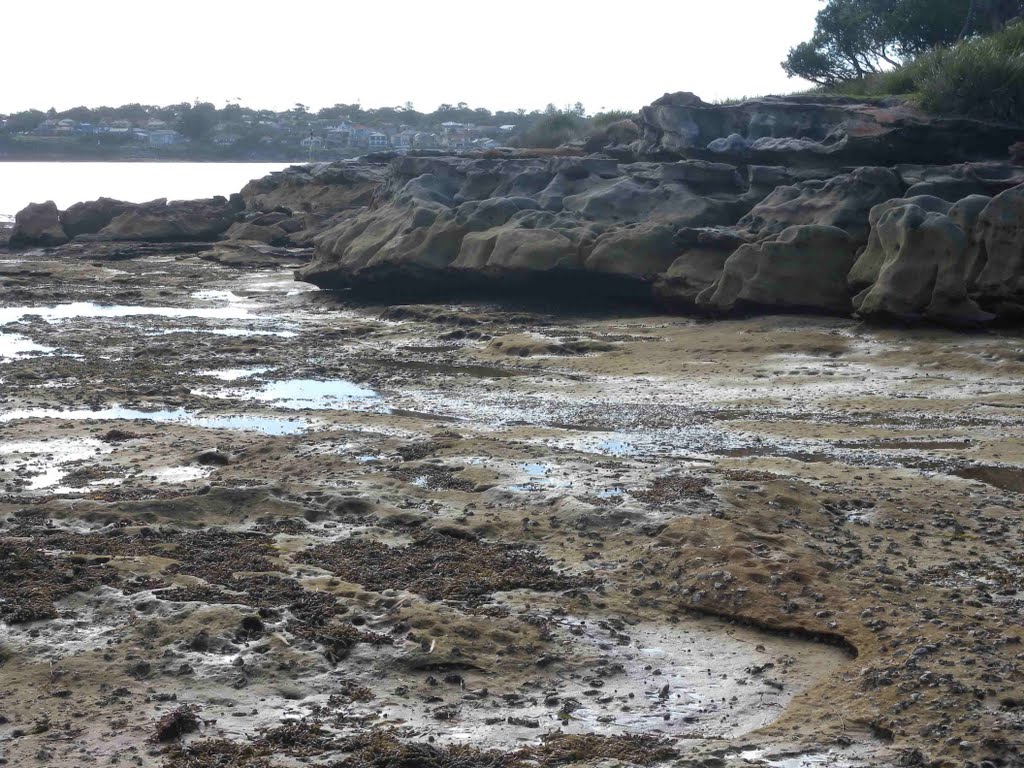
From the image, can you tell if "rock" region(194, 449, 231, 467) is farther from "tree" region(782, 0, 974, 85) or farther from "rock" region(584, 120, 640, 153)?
"tree" region(782, 0, 974, 85)

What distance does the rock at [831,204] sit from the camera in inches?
634

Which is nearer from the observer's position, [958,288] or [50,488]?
[50,488]

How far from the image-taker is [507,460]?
8781 millimetres

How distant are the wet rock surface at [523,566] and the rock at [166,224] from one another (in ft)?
64.0

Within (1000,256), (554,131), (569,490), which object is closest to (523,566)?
(569,490)

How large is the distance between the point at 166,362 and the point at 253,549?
8.16 metres

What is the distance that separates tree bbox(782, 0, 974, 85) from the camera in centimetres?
3381

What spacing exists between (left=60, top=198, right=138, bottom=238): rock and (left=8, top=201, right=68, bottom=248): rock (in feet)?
1.89

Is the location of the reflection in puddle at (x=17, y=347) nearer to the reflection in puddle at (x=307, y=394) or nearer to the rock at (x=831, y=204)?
the reflection in puddle at (x=307, y=394)

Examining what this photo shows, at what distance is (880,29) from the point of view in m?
36.5

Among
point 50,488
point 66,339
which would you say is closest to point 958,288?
point 50,488

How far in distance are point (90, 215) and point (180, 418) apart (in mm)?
24197

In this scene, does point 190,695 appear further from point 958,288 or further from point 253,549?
point 958,288

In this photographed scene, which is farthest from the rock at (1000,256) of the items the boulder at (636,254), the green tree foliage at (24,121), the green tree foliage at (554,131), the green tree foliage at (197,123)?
the green tree foliage at (24,121)
